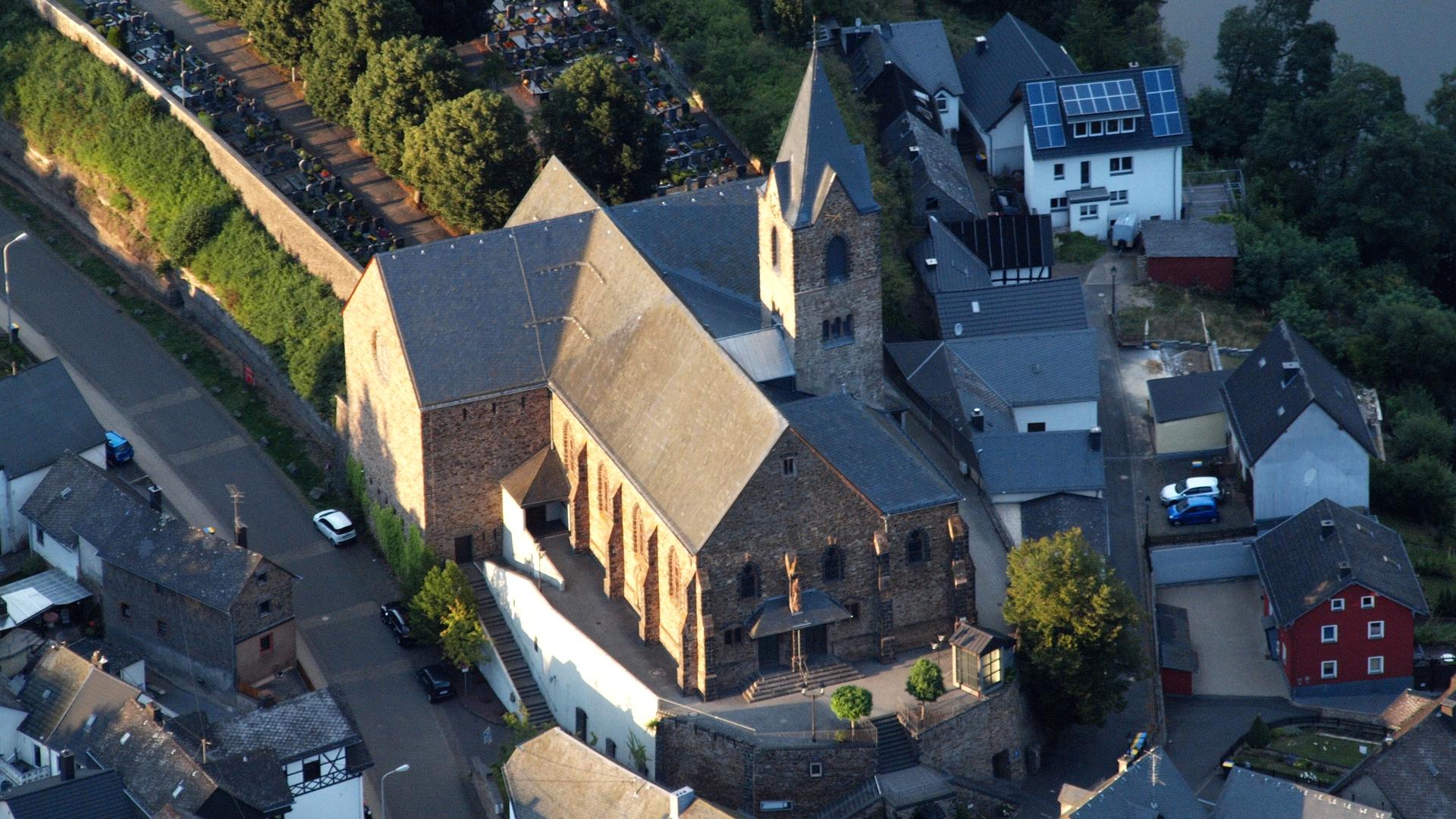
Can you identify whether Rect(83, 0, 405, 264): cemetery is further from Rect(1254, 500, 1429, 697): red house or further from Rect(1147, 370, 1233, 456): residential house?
Rect(1254, 500, 1429, 697): red house

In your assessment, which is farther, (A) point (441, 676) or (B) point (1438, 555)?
(B) point (1438, 555)

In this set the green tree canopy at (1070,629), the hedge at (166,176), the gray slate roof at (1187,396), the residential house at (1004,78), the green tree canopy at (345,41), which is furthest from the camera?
the residential house at (1004,78)

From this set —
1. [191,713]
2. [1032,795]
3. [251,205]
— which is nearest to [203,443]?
[251,205]

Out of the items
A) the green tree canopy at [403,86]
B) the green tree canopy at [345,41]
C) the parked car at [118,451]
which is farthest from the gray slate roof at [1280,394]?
the parked car at [118,451]

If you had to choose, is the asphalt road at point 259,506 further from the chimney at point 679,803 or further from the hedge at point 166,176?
the chimney at point 679,803

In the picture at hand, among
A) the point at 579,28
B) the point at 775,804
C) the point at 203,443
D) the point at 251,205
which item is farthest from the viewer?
the point at 579,28

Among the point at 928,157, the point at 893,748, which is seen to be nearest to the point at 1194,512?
the point at 893,748

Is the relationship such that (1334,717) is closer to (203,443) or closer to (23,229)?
(203,443)

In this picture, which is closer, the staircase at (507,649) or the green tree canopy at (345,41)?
the staircase at (507,649)
